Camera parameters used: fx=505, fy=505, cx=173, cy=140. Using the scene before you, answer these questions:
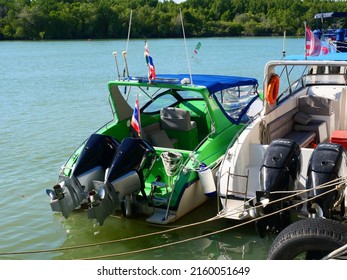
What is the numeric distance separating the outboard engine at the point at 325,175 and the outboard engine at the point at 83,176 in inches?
110

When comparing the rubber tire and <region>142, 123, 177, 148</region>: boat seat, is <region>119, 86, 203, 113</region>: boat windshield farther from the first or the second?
the rubber tire

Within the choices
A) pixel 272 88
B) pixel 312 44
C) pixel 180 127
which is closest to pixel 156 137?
pixel 180 127

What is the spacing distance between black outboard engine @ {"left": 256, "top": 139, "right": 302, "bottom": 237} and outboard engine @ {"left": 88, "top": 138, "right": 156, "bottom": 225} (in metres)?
1.66

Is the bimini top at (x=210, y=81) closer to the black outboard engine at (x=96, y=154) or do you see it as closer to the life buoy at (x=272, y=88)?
the life buoy at (x=272, y=88)

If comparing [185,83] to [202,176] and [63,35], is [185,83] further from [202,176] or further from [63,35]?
[63,35]

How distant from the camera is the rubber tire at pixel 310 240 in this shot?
458 cm

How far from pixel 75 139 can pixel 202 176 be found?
7080 mm

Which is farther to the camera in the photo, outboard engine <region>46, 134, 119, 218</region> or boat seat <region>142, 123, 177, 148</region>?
boat seat <region>142, 123, 177, 148</region>

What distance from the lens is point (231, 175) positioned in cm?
668

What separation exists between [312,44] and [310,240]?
5.37 metres

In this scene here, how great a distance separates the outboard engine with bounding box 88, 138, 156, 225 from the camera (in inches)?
252

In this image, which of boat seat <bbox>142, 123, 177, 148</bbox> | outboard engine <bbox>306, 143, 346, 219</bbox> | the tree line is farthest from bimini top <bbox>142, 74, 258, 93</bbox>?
the tree line
